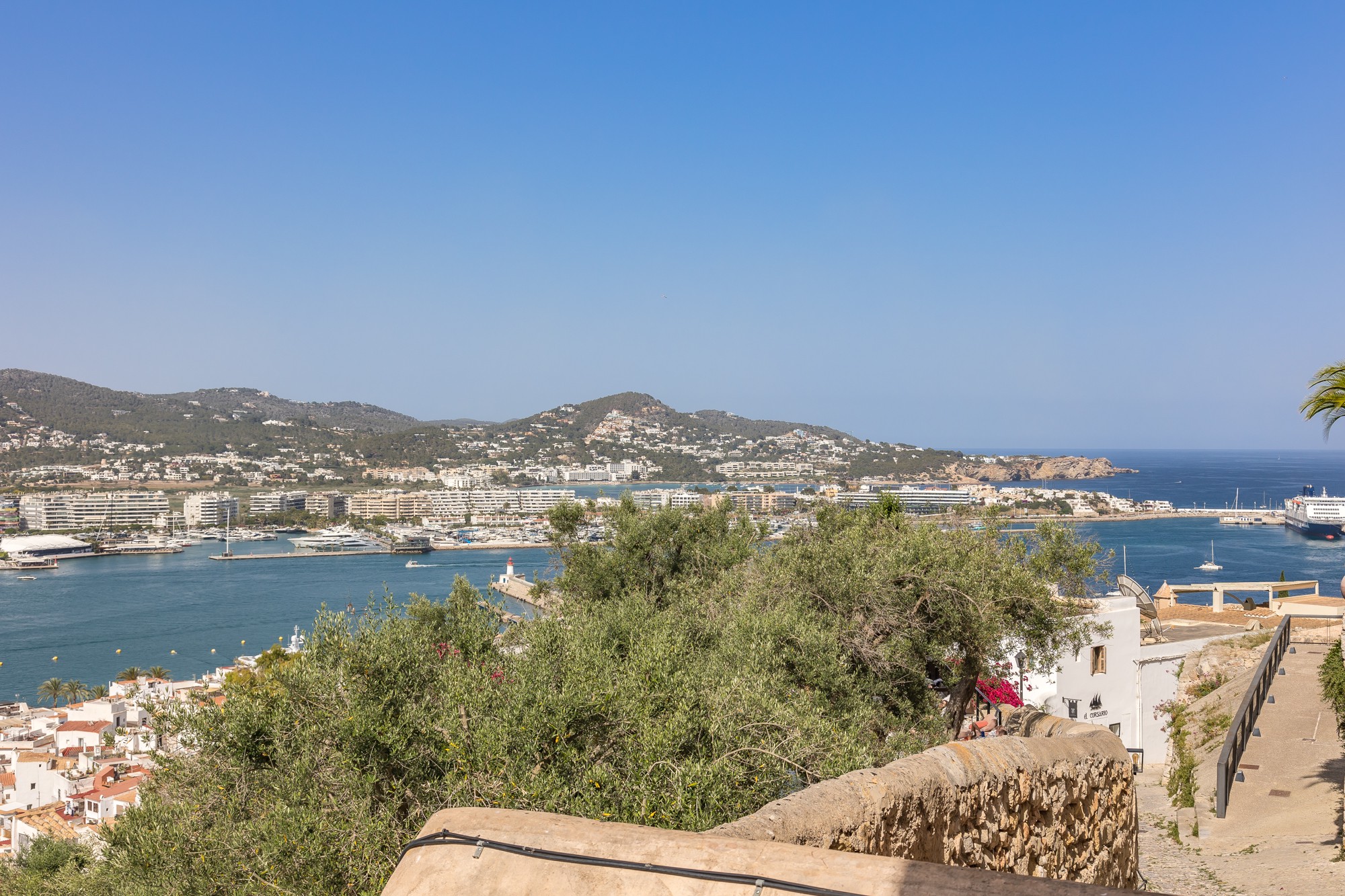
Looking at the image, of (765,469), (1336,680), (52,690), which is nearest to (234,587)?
(52,690)

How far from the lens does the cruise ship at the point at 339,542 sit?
8562 centimetres

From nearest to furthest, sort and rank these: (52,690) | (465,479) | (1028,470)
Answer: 1. (52,690)
2. (465,479)
3. (1028,470)

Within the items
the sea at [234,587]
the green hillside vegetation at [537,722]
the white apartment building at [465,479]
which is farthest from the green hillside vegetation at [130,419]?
the green hillside vegetation at [537,722]

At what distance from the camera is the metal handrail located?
8648 millimetres

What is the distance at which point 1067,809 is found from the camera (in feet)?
16.1

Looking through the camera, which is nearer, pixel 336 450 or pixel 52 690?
pixel 52 690

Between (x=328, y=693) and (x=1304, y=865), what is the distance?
7122 millimetres

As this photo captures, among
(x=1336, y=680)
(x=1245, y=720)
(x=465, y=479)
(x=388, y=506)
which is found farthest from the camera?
(x=465, y=479)

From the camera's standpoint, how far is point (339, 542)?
3406 inches

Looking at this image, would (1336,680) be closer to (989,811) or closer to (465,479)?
(989,811)

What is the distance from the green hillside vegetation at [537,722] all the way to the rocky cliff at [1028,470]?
5182 inches

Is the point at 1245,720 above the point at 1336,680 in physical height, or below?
below

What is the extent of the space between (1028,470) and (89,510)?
13973 cm

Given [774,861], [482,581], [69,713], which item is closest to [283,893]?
[774,861]
